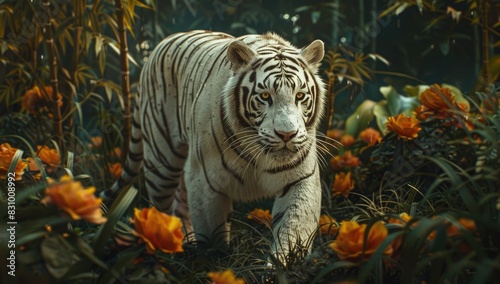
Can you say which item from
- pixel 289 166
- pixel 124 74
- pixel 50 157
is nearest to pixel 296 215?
pixel 289 166

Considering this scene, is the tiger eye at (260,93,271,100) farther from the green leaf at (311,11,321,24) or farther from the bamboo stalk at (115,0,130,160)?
the green leaf at (311,11,321,24)

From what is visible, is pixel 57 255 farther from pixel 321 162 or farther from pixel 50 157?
pixel 321 162

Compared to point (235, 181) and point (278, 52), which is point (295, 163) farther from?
point (278, 52)

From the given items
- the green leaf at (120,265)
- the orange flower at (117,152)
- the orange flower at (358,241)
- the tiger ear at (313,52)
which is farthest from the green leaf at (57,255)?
the orange flower at (117,152)

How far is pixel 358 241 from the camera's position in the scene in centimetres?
225

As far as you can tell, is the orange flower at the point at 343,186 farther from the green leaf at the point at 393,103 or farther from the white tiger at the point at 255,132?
the green leaf at the point at 393,103

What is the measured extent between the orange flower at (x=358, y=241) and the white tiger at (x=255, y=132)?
0.58m

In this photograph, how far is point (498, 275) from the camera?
2.06m

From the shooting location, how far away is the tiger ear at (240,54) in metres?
3.16

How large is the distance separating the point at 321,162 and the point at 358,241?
2214 millimetres

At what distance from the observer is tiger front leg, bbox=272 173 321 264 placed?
3012 mm

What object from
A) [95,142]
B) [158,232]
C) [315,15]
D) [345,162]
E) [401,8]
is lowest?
[95,142]

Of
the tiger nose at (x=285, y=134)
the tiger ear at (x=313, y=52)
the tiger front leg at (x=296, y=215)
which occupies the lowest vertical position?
the tiger front leg at (x=296, y=215)

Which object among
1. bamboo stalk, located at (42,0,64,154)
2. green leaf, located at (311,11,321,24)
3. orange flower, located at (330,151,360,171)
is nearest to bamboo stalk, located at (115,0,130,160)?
bamboo stalk, located at (42,0,64,154)
